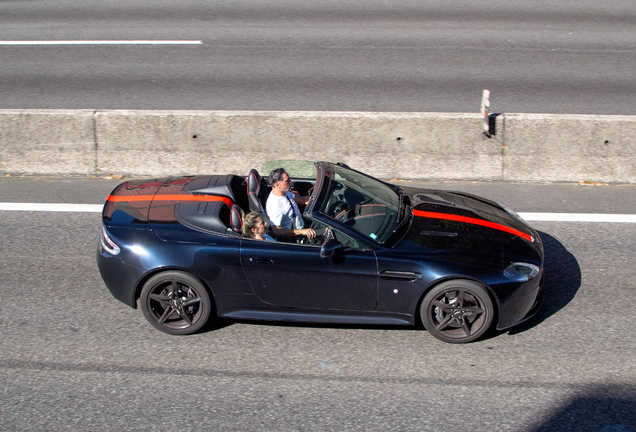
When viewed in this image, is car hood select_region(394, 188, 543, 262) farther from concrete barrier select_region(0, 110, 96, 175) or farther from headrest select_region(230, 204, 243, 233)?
concrete barrier select_region(0, 110, 96, 175)

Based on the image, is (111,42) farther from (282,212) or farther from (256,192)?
(282,212)

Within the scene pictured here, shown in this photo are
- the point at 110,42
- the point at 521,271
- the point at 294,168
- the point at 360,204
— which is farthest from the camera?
the point at 110,42

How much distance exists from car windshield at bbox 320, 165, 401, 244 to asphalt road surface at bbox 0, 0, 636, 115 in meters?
3.61

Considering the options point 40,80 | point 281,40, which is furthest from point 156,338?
point 281,40

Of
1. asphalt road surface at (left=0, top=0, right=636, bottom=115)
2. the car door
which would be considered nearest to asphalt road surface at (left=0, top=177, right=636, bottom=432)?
the car door

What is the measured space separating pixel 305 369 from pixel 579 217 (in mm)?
4337

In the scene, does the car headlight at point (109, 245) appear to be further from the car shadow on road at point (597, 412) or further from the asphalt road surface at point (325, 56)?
the asphalt road surface at point (325, 56)

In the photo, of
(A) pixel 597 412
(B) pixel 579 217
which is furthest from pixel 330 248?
(B) pixel 579 217

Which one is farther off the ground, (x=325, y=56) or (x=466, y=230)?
(x=325, y=56)

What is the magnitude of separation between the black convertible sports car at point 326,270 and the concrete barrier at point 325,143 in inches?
110

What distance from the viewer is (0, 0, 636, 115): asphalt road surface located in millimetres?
9617

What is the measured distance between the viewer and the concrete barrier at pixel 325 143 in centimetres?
789

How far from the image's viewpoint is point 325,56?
449 inches

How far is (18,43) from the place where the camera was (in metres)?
12.2
